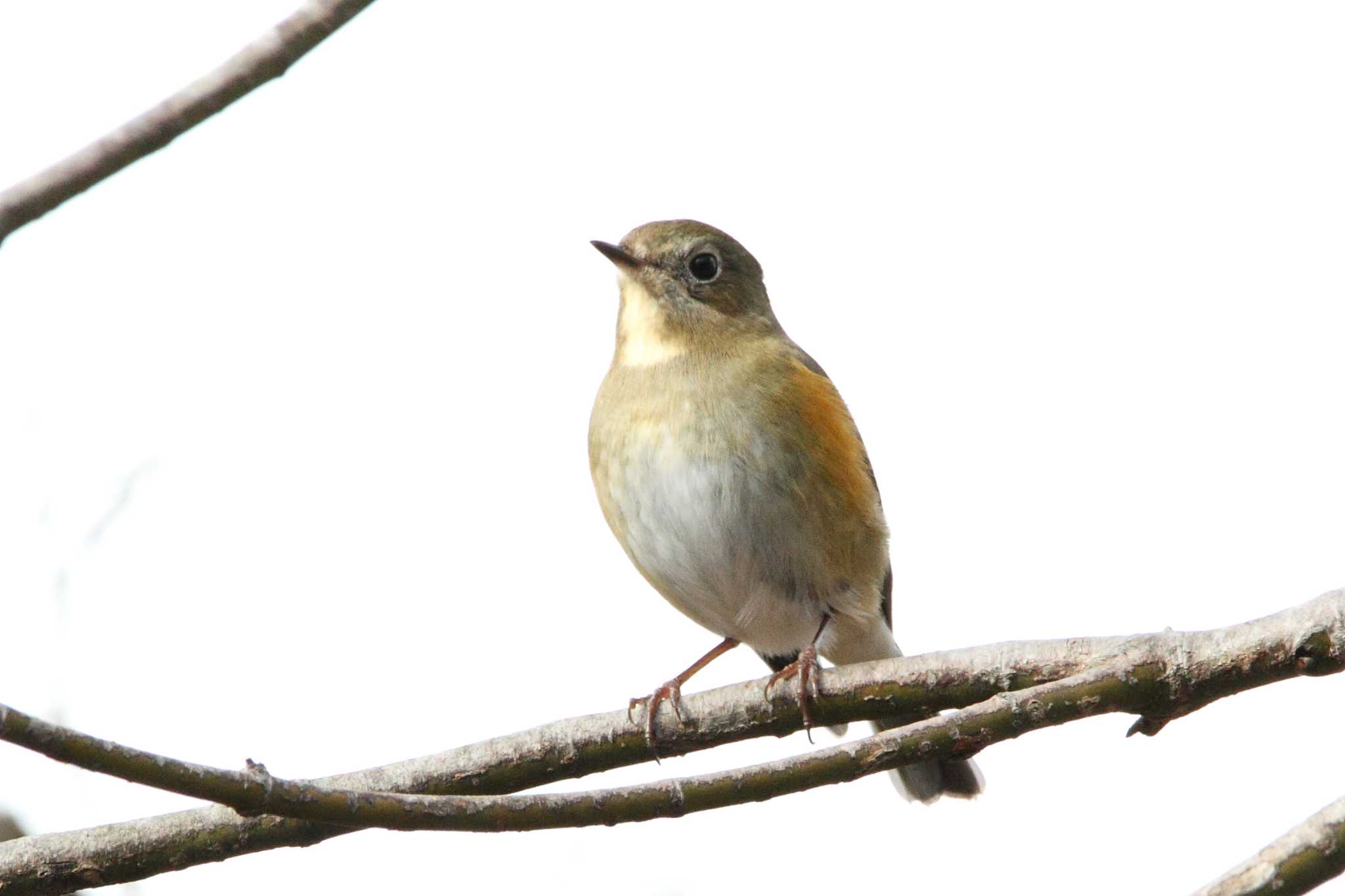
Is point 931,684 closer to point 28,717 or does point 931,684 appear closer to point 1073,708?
point 1073,708

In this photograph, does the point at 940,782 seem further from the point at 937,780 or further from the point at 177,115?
the point at 177,115

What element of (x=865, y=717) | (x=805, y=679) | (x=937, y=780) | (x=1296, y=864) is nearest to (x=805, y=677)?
(x=805, y=679)

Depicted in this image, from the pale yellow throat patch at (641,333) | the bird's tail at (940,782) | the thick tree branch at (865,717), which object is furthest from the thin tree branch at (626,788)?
the bird's tail at (940,782)

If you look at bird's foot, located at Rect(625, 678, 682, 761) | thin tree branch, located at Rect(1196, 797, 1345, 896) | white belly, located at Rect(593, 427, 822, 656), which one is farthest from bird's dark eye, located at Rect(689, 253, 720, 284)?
thin tree branch, located at Rect(1196, 797, 1345, 896)

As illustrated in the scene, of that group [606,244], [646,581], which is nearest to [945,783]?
[646,581]

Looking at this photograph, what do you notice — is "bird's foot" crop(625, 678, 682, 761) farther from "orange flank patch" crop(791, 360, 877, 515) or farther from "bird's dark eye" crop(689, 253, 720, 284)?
"bird's dark eye" crop(689, 253, 720, 284)

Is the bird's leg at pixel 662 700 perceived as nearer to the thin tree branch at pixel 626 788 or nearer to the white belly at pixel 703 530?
the white belly at pixel 703 530
